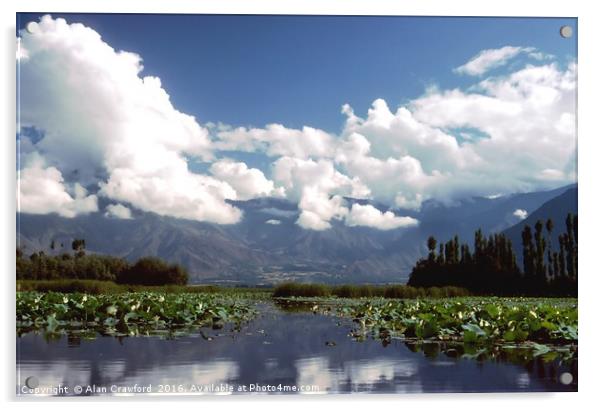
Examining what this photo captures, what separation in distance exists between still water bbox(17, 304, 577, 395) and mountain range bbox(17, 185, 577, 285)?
675 mm

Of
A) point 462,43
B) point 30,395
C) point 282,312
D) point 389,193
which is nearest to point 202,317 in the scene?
point 282,312

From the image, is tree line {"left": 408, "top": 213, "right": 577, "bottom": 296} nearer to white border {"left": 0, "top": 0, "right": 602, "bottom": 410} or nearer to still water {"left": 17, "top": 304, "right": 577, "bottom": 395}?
white border {"left": 0, "top": 0, "right": 602, "bottom": 410}

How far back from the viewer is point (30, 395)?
16.4ft

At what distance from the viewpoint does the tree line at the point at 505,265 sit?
5.52 m

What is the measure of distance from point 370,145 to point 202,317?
7.63 feet

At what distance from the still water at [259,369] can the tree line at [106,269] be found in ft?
1.89

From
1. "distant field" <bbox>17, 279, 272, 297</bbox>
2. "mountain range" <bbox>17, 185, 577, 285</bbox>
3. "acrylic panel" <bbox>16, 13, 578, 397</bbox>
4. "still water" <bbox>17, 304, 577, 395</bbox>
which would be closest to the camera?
"still water" <bbox>17, 304, 577, 395</bbox>

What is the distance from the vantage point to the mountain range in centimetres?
548

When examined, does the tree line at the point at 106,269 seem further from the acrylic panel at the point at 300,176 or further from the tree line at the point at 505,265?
the tree line at the point at 505,265

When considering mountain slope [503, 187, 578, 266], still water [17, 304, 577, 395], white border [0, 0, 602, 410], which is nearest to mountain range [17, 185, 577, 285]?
mountain slope [503, 187, 578, 266]

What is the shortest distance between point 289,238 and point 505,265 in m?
1.95
